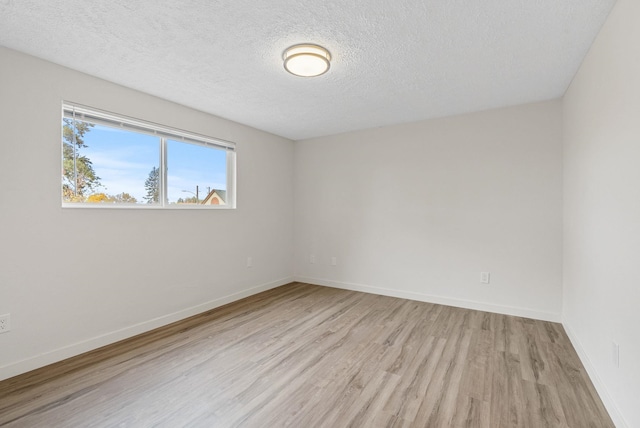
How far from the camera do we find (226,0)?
161 cm

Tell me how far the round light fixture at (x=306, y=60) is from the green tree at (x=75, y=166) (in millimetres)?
1875

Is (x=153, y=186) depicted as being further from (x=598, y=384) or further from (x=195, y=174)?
(x=598, y=384)

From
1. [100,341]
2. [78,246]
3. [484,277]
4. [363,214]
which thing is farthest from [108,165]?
[484,277]

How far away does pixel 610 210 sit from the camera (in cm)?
175

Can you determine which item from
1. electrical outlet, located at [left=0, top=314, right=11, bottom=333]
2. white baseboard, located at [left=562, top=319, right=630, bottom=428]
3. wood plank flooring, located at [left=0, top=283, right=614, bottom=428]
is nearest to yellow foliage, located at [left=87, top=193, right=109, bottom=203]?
electrical outlet, located at [left=0, top=314, right=11, bottom=333]

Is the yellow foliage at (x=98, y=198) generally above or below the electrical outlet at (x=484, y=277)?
above

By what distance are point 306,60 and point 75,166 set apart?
7.03ft

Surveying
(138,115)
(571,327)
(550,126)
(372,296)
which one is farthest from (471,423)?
(138,115)

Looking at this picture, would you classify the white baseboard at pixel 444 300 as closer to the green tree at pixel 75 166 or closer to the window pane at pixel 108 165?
the window pane at pixel 108 165

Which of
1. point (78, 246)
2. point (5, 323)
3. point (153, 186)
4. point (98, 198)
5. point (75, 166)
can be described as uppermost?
point (75, 166)

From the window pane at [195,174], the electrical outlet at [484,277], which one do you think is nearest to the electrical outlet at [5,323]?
the window pane at [195,174]

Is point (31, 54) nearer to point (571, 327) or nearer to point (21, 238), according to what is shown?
point (21, 238)

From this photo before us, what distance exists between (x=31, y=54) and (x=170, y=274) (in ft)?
7.06

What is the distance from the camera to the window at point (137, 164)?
8.07ft
